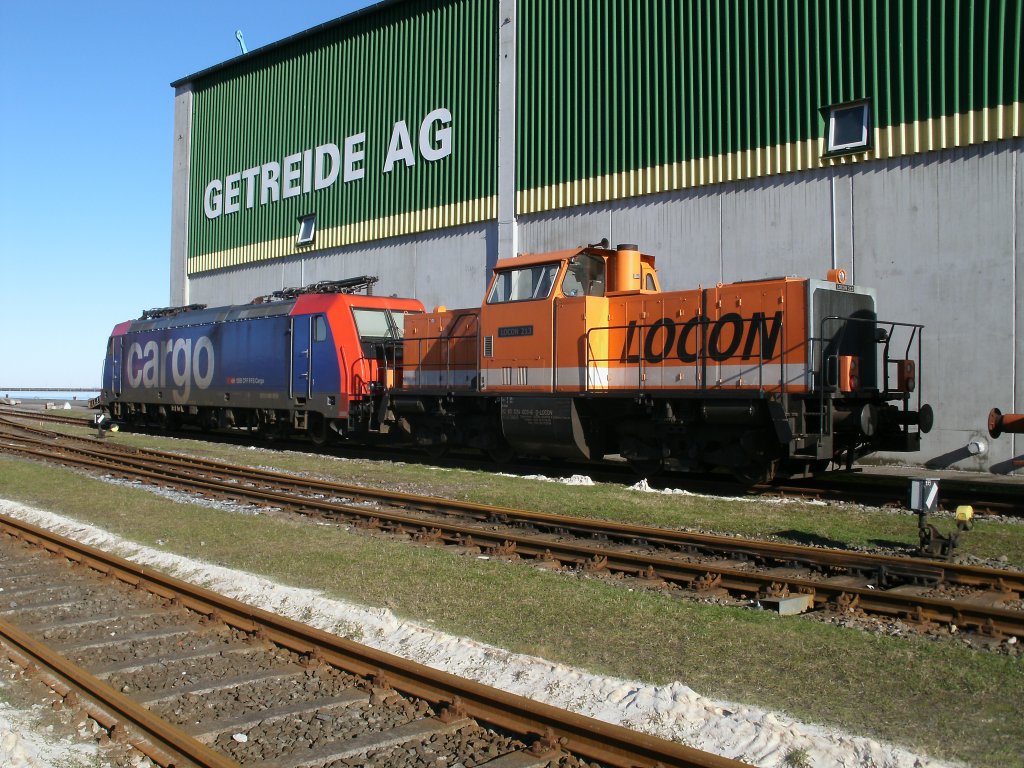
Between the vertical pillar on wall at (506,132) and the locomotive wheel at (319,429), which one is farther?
the vertical pillar on wall at (506,132)

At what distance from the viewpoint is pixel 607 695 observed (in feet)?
17.7

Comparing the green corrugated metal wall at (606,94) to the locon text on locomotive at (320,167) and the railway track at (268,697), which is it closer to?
the locon text on locomotive at (320,167)

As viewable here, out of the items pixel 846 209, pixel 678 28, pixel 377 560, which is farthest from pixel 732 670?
pixel 678 28

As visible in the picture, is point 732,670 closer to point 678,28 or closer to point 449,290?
point 678,28

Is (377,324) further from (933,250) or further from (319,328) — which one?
(933,250)

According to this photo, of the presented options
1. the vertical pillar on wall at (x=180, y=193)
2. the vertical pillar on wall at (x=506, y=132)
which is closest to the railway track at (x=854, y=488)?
the vertical pillar on wall at (x=506, y=132)

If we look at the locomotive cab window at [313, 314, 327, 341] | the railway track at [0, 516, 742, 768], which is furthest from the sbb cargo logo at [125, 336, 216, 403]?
the railway track at [0, 516, 742, 768]

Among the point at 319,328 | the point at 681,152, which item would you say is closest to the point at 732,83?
the point at 681,152

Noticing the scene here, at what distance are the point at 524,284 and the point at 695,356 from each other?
335cm

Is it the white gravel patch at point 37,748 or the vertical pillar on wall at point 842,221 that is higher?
the vertical pillar on wall at point 842,221

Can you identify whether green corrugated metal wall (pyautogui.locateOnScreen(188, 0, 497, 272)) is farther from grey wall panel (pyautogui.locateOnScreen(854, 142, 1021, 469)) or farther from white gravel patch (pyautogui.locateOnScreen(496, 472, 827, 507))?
white gravel patch (pyautogui.locateOnScreen(496, 472, 827, 507))

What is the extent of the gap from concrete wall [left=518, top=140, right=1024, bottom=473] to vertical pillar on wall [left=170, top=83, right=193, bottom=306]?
77.8 ft

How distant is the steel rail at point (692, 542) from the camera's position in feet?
26.3

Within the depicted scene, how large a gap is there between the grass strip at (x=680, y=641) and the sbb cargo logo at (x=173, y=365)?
14609 millimetres
